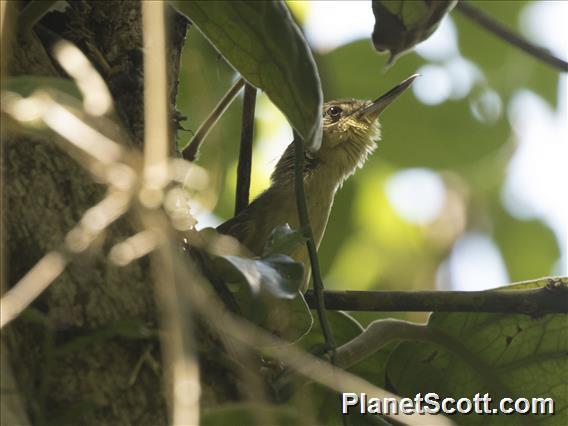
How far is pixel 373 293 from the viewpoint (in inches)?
70.3

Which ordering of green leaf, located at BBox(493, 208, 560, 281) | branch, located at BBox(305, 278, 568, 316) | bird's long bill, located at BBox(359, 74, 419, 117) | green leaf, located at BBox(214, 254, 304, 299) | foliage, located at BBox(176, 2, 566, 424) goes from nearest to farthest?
1. green leaf, located at BBox(214, 254, 304, 299)
2. branch, located at BBox(305, 278, 568, 316)
3. foliage, located at BBox(176, 2, 566, 424)
4. bird's long bill, located at BBox(359, 74, 419, 117)
5. green leaf, located at BBox(493, 208, 560, 281)

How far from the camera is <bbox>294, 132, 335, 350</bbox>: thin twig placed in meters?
1.58

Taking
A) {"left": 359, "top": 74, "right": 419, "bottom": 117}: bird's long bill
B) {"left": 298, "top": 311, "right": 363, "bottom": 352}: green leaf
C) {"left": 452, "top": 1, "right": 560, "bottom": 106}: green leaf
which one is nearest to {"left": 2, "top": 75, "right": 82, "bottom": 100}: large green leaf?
{"left": 298, "top": 311, "right": 363, "bottom": 352}: green leaf

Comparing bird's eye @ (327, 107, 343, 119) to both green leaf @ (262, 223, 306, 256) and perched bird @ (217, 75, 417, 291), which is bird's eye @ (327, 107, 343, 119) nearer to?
perched bird @ (217, 75, 417, 291)

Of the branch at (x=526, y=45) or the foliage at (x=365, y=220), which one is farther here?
the branch at (x=526, y=45)

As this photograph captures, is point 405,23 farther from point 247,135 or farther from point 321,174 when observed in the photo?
point 321,174

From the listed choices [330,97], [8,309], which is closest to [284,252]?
[8,309]

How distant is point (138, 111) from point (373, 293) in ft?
1.76

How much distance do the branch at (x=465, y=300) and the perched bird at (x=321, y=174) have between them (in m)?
0.49

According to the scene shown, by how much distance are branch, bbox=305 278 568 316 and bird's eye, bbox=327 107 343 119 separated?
1.41m

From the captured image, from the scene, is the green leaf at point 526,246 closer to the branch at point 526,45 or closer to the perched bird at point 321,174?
the perched bird at point 321,174

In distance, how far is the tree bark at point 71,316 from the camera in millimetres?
1275

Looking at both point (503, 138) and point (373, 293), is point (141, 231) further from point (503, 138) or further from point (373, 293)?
point (503, 138)

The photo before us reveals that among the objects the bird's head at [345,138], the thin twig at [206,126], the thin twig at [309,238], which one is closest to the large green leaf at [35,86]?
the thin twig at [309,238]
